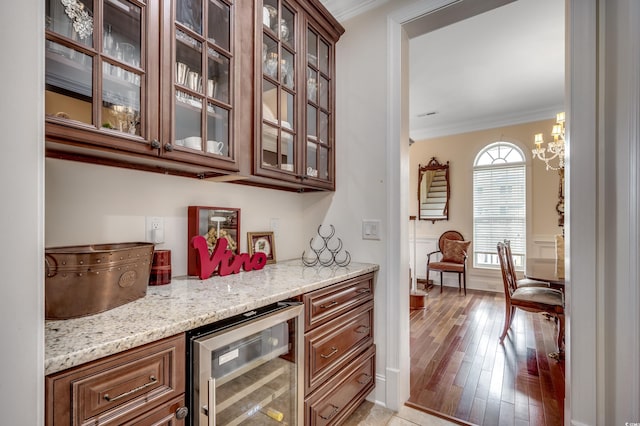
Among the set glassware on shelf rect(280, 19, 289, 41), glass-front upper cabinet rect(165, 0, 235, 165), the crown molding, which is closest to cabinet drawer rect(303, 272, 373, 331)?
glass-front upper cabinet rect(165, 0, 235, 165)

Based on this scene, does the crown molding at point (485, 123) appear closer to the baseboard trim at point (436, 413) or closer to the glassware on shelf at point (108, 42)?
the baseboard trim at point (436, 413)

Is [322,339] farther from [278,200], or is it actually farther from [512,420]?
[512,420]

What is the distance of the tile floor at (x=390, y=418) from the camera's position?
1.76 meters

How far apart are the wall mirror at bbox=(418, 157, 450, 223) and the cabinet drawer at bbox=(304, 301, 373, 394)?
3.95 meters

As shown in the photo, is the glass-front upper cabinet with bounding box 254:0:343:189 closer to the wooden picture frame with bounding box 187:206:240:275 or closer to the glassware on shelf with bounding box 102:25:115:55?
the wooden picture frame with bounding box 187:206:240:275

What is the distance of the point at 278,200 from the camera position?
7.10ft

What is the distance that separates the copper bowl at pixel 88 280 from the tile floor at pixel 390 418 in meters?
1.51

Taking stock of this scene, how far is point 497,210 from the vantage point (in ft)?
16.3

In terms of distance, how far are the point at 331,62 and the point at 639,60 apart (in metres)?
1.65

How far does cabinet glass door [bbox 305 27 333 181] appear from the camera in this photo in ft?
6.33

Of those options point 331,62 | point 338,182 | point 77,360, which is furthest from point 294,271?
point 331,62

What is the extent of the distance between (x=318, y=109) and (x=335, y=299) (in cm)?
127

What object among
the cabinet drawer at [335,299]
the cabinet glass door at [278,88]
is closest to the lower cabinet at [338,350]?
the cabinet drawer at [335,299]

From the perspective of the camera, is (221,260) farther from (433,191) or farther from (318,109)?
(433,191)
